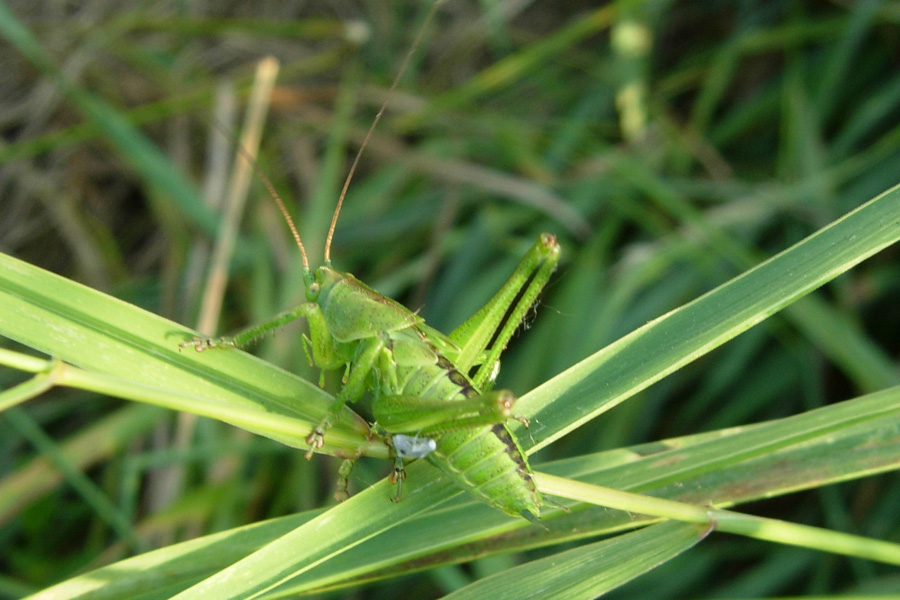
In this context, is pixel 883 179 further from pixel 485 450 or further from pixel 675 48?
pixel 485 450

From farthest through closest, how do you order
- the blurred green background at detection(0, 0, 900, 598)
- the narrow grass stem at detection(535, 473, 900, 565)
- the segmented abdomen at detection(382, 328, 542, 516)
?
the blurred green background at detection(0, 0, 900, 598)
the segmented abdomen at detection(382, 328, 542, 516)
the narrow grass stem at detection(535, 473, 900, 565)

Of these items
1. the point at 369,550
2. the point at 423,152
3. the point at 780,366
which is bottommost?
the point at 369,550

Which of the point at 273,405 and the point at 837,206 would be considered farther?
the point at 837,206

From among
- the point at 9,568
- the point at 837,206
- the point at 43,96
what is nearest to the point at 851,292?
the point at 837,206

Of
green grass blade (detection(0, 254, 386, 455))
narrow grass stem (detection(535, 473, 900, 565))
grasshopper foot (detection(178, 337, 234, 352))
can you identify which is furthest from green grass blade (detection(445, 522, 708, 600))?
grasshopper foot (detection(178, 337, 234, 352))

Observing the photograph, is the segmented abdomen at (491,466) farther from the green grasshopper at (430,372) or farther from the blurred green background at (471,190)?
the blurred green background at (471,190)

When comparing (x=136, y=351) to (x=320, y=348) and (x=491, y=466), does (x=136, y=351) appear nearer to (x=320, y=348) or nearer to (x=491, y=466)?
(x=320, y=348)

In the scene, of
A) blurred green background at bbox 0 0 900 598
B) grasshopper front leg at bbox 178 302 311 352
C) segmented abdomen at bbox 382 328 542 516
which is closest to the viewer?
segmented abdomen at bbox 382 328 542 516

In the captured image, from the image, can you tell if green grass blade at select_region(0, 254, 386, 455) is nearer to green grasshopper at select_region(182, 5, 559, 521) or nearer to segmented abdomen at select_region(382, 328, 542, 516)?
green grasshopper at select_region(182, 5, 559, 521)
